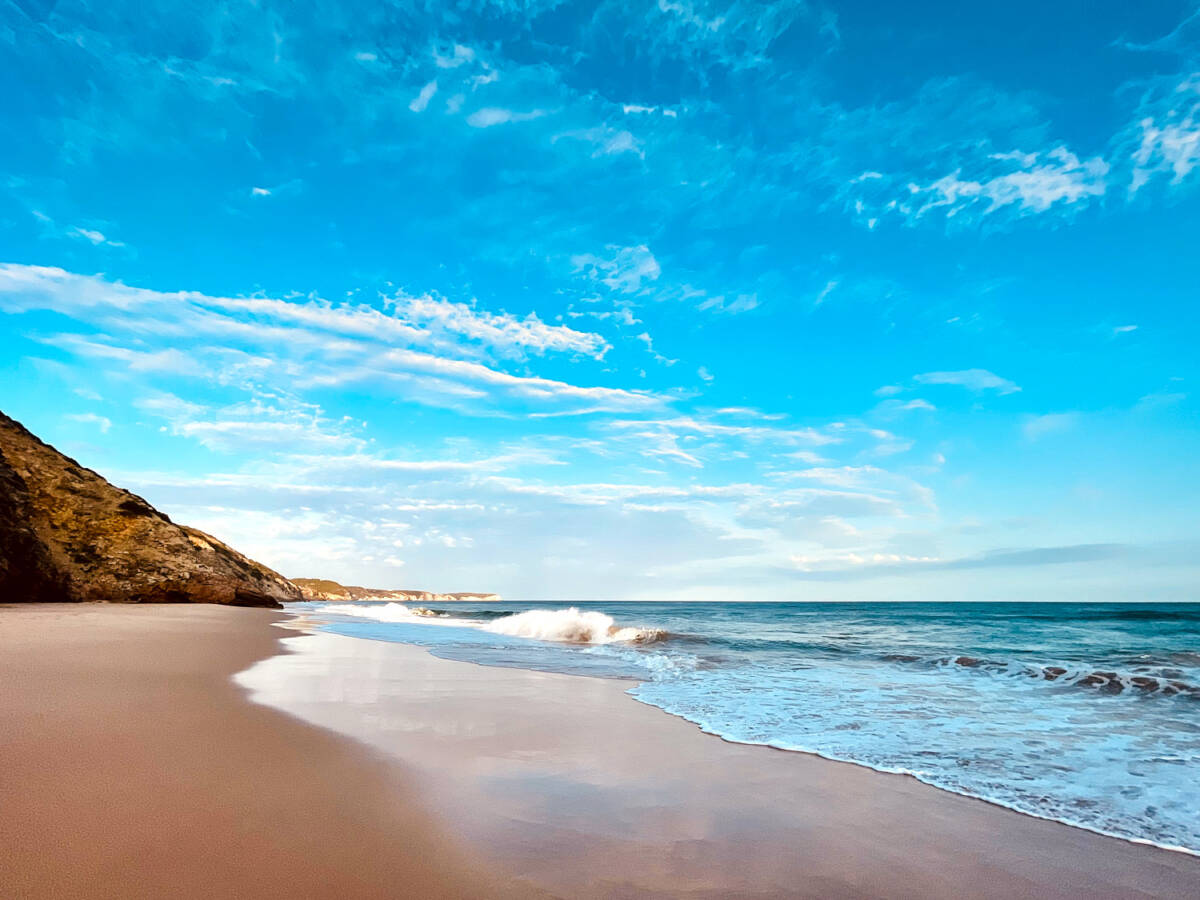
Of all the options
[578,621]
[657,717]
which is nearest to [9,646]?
[657,717]

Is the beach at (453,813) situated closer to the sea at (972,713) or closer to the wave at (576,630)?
the sea at (972,713)

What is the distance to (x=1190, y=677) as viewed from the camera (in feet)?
35.5

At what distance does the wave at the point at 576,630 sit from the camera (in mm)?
20109

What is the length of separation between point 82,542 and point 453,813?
76.2 ft

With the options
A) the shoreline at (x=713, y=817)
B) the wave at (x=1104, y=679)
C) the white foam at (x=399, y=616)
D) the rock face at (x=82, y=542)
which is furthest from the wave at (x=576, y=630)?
the shoreline at (x=713, y=817)

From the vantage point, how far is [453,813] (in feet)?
10.8

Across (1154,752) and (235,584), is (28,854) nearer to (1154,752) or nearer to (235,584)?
(1154,752)

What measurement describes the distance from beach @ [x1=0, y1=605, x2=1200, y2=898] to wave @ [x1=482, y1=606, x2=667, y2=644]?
14.5 meters

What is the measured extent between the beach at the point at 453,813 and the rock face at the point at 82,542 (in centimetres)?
1457

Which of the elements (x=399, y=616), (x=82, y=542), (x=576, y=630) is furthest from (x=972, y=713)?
(x=399, y=616)

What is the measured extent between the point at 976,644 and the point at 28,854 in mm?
23882

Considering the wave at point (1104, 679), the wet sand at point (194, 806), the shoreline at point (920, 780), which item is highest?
the wet sand at point (194, 806)

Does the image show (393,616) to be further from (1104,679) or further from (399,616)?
(1104,679)

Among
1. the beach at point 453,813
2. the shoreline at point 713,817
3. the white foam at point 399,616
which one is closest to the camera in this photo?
the beach at point 453,813
